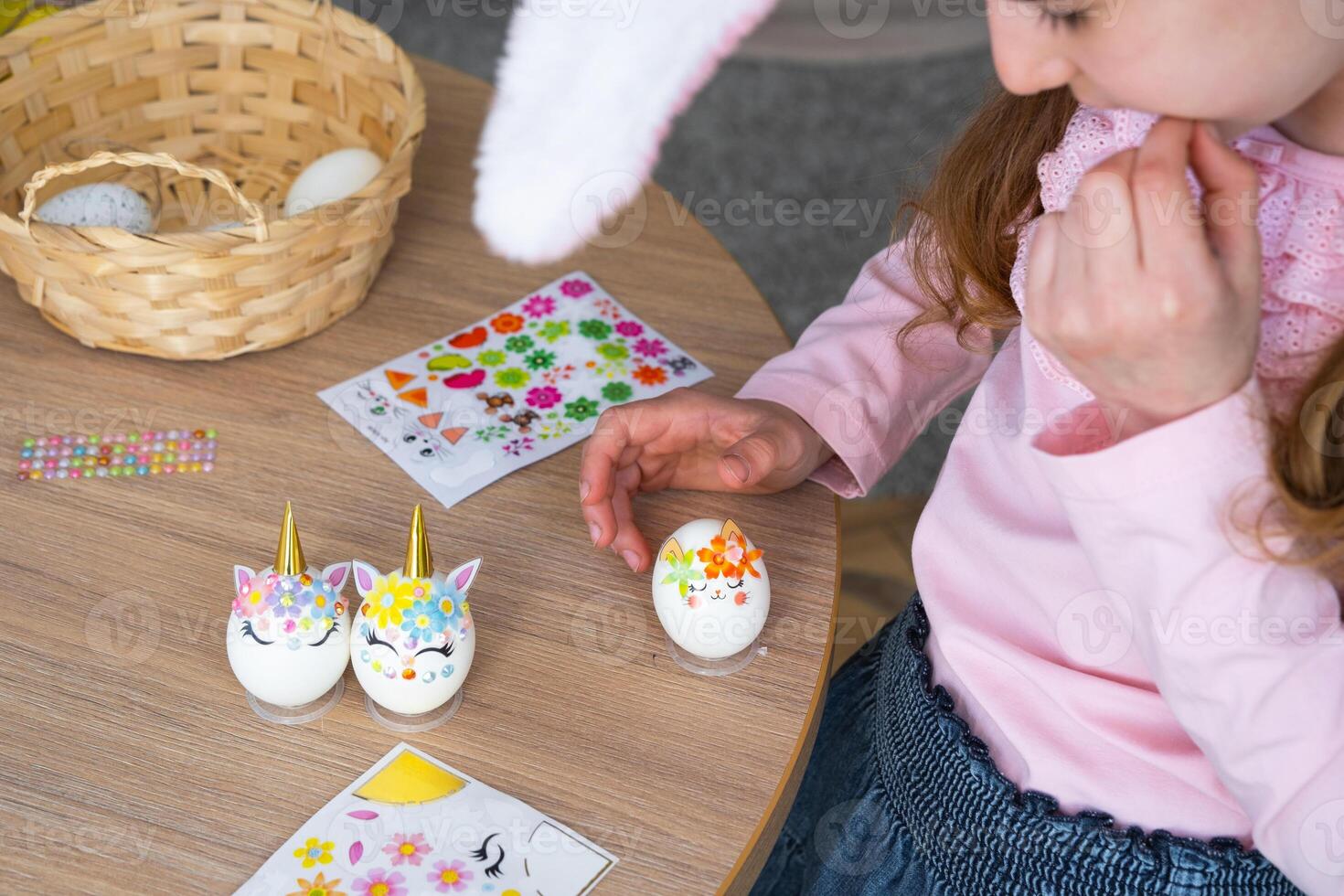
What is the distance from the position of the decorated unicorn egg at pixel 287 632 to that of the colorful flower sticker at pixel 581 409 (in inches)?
10.9

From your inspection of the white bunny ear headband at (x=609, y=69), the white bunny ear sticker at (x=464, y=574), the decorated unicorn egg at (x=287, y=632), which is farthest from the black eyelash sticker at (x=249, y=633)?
the white bunny ear headband at (x=609, y=69)

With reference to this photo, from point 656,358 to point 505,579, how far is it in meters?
0.26

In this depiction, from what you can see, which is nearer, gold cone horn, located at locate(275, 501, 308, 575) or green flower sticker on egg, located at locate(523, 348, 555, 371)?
gold cone horn, located at locate(275, 501, 308, 575)

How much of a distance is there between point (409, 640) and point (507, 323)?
40cm

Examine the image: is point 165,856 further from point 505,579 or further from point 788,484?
point 788,484

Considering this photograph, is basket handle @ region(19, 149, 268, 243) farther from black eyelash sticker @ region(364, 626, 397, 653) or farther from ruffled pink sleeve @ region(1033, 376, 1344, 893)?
ruffled pink sleeve @ region(1033, 376, 1344, 893)

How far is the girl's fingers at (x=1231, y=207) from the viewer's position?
0.59 m

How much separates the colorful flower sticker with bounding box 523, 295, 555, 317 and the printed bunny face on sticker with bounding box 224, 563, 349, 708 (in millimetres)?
383

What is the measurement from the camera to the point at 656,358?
3.28 ft

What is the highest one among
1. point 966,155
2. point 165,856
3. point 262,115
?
point 966,155

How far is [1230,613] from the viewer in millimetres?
618

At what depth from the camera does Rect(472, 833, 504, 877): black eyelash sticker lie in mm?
654

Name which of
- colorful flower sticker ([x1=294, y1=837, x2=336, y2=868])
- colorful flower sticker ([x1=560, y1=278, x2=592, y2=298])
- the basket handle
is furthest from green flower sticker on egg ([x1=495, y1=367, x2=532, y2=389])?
colorful flower sticker ([x1=294, y1=837, x2=336, y2=868])

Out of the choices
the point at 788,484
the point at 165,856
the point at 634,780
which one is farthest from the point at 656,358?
the point at 165,856
